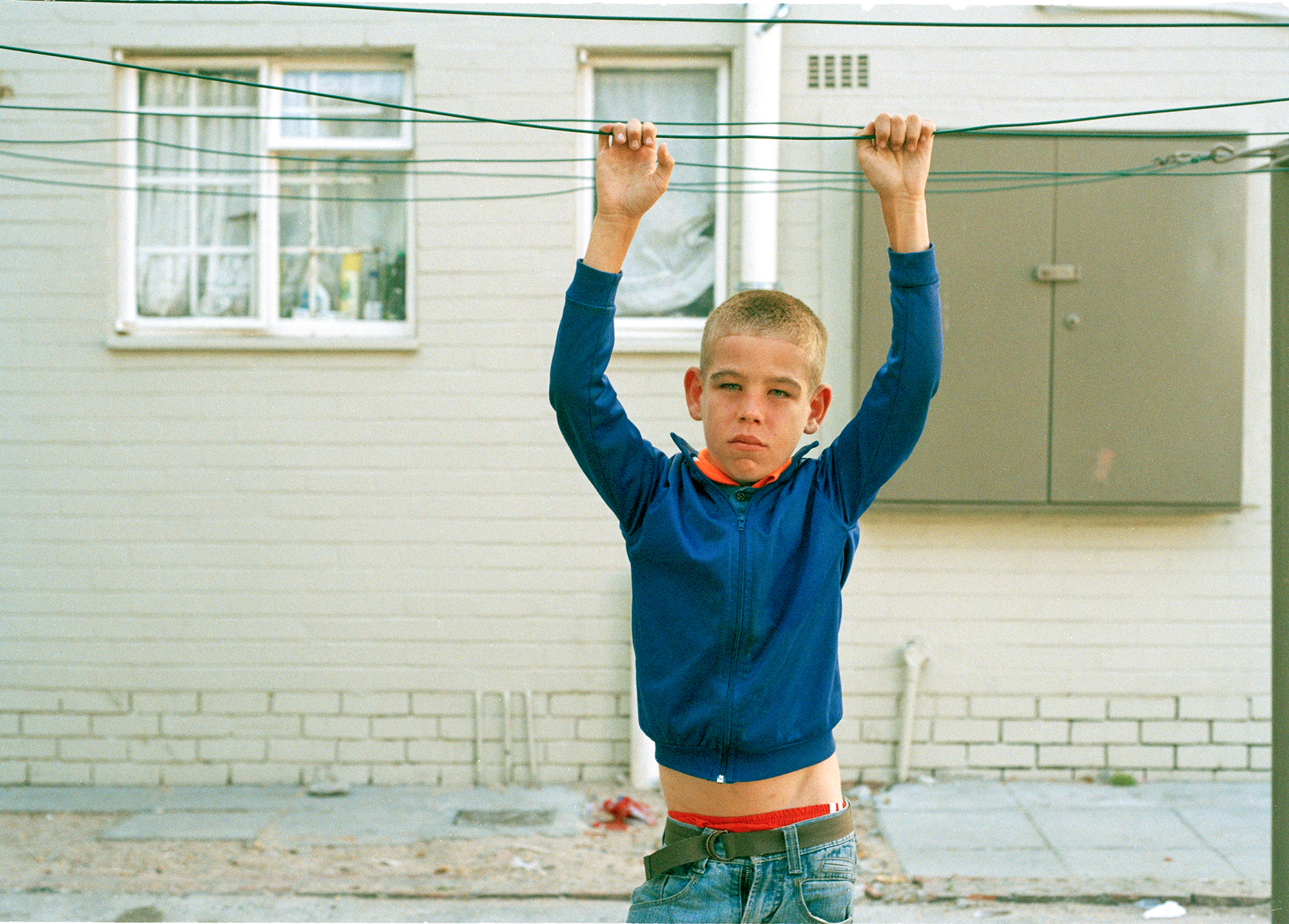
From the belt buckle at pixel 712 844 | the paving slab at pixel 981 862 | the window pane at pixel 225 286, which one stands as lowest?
the paving slab at pixel 981 862

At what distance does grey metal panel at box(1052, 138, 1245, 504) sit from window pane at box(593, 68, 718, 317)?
173cm

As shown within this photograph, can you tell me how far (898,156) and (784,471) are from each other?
614mm

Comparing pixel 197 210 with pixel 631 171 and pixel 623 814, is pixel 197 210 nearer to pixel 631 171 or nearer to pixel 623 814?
pixel 623 814

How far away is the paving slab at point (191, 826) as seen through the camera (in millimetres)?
5250

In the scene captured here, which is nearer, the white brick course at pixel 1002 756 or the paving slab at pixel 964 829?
the paving slab at pixel 964 829

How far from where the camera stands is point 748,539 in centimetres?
214

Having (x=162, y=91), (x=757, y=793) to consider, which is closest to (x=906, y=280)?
(x=757, y=793)

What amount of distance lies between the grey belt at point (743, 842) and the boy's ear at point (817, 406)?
2.45 feet

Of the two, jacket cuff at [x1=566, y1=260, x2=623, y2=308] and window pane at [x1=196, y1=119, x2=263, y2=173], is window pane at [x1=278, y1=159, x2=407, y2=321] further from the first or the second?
jacket cuff at [x1=566, y1=260, x2=623, y2=308]

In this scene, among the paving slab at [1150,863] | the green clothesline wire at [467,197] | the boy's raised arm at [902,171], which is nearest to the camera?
the boy's raised arm at [902,171]

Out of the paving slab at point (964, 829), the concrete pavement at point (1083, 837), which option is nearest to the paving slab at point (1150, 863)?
the concrete pavement at point (1083, 837)

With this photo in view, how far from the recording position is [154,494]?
590cm

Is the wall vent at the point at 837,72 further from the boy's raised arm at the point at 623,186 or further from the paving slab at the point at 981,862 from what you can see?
the boy's raised arm at the point at 623,186

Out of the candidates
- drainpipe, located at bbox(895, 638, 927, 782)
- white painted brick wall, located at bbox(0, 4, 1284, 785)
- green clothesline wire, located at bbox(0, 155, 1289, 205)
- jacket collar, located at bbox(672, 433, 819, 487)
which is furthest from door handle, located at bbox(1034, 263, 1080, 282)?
jacket collar, located at bbox(672, 433, 819, 487)
